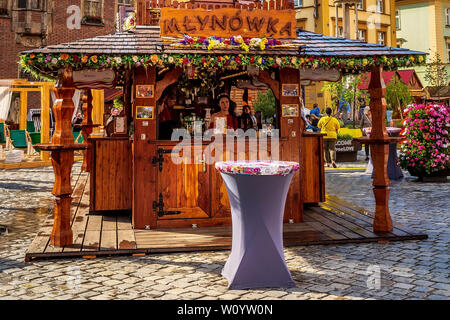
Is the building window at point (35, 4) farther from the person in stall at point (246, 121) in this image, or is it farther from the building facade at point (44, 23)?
the person in stall at point (246, 121)

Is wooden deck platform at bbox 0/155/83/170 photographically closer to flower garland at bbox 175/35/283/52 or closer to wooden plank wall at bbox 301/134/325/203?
wooden plank wall at bbox 301/134/325/203

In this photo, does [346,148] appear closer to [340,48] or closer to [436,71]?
[340,48]

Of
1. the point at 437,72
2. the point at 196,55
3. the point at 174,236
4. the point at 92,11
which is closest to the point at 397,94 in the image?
the point at 437,72

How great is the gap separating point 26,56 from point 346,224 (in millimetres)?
5042

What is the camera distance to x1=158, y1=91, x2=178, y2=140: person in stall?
8.45m

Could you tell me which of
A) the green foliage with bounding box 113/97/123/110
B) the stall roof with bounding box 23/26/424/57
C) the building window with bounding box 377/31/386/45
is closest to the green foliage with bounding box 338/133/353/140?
the green foliage with bounding box 113/97/123/110

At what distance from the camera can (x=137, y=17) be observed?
8.33 metres

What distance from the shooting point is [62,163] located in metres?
6.18

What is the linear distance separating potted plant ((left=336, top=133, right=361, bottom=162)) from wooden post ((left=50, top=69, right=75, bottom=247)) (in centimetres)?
1245

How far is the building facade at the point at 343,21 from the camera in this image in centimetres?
2952

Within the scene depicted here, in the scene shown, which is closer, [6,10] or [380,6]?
[6,10]

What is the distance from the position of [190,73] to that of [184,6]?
990 millimetres

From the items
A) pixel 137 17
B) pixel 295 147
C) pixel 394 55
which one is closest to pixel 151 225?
pixel 295 147

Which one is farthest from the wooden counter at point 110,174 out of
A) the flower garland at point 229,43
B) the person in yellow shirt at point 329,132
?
the person in yellow shirt at point 329,132
